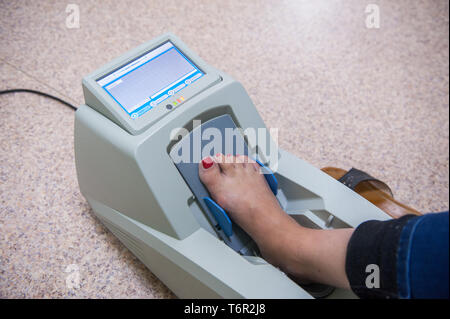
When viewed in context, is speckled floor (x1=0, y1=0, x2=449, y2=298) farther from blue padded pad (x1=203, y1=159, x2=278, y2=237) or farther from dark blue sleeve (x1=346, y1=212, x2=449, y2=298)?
dark blue sleeve (x1=346, y1=212, x2=449, y2=298)

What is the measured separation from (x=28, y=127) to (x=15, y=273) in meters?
0.36

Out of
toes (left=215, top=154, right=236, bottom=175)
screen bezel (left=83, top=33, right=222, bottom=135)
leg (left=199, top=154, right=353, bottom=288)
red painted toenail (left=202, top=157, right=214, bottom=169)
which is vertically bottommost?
leg (left=199, top=154, right=353, bottom=288)

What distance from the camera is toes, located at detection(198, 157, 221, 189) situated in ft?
1.97

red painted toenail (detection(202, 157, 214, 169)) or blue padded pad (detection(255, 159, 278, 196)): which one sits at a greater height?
red painted toenail (detection(202, 157, 214, 169))

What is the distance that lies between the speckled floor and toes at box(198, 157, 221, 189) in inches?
10.9

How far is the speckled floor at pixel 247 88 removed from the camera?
0.75 metres

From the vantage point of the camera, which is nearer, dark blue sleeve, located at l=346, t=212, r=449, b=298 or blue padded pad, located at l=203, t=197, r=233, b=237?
dark blue sleeve, located at l=346, t=212, r=449, b=298

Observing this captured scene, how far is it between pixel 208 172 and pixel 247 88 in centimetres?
49

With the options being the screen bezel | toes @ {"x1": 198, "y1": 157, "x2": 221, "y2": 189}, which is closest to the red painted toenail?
toes @ {"x1": 198, "y1": 157, "x2": 221, "y2": 189}

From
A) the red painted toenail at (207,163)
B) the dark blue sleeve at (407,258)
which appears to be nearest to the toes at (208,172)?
the red painted toenail at (207,163)

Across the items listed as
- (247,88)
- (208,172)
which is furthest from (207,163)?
(247,88)

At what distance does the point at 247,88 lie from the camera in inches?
40.5

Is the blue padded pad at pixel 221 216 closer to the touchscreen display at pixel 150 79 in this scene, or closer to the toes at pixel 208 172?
the toes at pixel 208 172

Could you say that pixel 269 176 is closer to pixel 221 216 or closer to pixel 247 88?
pixel 221 216
